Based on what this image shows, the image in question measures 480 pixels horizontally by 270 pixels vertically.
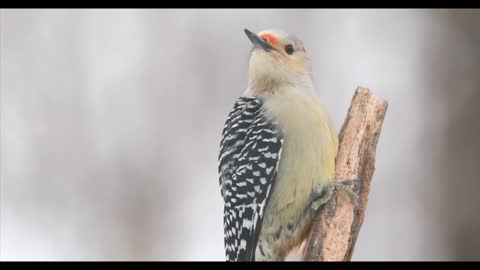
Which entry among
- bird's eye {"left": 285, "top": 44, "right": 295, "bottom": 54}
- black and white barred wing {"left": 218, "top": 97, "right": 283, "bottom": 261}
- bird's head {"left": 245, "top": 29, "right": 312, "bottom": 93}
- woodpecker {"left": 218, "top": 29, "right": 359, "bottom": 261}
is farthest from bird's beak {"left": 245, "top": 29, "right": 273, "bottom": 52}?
black and white barred wing {"left": 218, "top": 97, "right": 283, "bottom": 261}

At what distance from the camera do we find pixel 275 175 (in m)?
4.90

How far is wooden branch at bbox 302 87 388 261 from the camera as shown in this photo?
14.9 ft

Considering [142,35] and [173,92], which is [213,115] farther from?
[142,35]

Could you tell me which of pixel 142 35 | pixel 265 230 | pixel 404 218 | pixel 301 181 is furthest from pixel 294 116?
pixel 142 35

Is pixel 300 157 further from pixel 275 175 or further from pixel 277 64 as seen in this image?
pixel 277 64

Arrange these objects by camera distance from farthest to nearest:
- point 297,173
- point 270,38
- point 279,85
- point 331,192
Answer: point 270,38
point 279,85
point 297,173
point 331,192

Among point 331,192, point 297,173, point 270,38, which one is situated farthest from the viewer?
point 270,38

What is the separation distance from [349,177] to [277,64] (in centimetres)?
111

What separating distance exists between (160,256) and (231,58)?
9.09 feet

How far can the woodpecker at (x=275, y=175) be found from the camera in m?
4.84

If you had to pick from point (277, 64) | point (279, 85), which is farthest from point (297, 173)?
point (277, 64)

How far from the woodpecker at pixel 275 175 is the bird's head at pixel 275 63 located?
0.74 feet

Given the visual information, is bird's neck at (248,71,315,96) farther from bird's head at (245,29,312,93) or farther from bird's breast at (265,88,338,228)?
bird's breast at (265,88,338,228)

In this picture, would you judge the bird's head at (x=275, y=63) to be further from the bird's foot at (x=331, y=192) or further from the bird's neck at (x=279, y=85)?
the bird's foot at (x=331, y=192)
